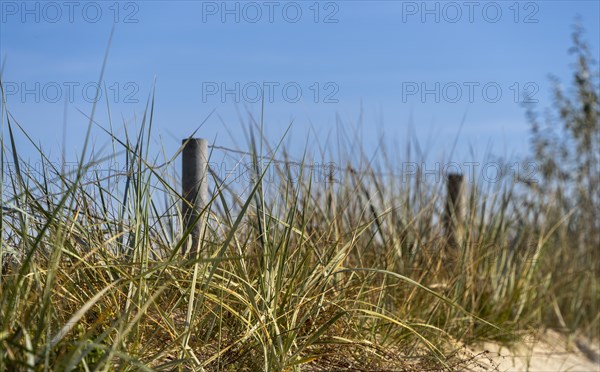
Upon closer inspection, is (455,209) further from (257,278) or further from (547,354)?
(257,278)

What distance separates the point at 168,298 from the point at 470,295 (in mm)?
2379

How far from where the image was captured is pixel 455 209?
196 inches

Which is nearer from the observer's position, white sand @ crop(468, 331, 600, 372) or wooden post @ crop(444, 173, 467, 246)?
Answer: white sand @ crop(468, 331, 600, 372)

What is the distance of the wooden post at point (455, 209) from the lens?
4.63 metres

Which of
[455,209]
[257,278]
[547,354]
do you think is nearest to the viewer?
[257,278]

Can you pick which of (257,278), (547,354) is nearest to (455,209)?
(547,354)

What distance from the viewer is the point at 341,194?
405cm

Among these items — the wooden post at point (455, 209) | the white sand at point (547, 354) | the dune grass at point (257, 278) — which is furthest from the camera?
the wooden post at point (455, 209)

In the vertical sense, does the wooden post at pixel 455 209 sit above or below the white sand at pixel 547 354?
above

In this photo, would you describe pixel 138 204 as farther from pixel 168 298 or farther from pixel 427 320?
pixel 427 320

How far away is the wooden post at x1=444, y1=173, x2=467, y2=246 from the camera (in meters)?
4.63

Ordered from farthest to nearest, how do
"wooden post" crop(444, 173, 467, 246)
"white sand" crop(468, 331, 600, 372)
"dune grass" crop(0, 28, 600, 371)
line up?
"wooden post" crop(444, 173, 467, 246) < "white sand" crop(468, 331, 600, 372) < "dune grass" crop(0, 28, 600, 371)

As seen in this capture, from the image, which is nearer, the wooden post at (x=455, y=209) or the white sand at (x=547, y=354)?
the white sand at (x=547, y=354)

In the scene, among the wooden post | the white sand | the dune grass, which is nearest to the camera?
the dune grass
